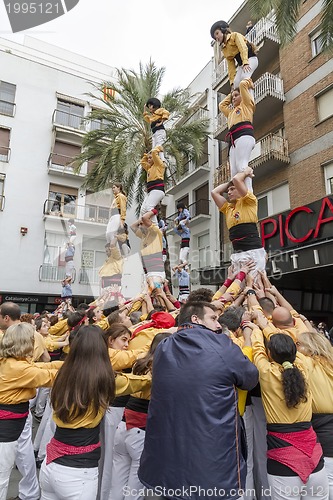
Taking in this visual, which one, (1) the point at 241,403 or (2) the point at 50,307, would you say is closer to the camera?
(1) the point at 241,403

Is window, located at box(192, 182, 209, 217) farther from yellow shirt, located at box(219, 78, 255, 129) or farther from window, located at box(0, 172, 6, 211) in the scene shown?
yellow shirt, located at box(219, 78, 255, 129)

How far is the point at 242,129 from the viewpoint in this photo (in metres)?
5.04

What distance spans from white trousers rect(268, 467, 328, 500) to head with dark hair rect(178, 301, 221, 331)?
1.31m

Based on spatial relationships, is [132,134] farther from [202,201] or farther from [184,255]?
[202,201]

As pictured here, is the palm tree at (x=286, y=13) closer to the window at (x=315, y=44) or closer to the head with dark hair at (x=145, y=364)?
the window at (x=315, y=44)

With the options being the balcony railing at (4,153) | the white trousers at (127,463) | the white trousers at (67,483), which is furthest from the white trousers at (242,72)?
the balcony railing at (4,153)

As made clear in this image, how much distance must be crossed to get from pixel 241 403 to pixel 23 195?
71.6 ft

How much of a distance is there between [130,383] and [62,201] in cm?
2160

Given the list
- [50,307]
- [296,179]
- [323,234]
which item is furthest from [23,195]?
[323,234]

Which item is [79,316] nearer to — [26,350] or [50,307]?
[26,350]

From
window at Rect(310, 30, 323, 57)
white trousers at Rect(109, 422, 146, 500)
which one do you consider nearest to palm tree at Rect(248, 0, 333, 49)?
window at Rect(310, 30, 323, 57)

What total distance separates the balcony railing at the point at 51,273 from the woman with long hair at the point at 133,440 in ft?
63.1

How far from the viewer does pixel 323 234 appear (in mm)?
11875

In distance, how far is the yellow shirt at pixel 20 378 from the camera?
10.4 feet
